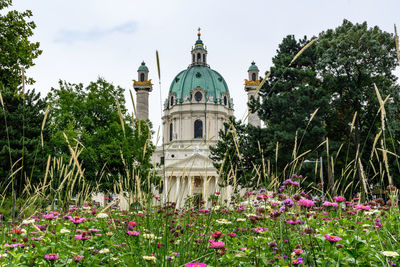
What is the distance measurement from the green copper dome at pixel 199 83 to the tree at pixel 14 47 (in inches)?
2094

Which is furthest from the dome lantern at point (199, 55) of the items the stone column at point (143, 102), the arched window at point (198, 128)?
the arched window at point (198, 128)

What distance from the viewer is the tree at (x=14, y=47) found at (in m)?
13.2

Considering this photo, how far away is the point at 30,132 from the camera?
22.3 meters

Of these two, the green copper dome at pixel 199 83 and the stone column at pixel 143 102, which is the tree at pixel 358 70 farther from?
the stone column at pixel 143 102

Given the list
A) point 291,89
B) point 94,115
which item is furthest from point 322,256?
point 94,115

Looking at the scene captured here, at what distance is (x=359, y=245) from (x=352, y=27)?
23.7 meters

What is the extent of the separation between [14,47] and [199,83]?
2217 inches

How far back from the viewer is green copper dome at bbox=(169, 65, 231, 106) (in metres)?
68.3

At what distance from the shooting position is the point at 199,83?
68.9m

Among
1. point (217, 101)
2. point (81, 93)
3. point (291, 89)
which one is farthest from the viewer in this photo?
point (217, 101)

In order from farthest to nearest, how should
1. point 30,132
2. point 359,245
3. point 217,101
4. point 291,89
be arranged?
point 217,101 → point 291,89 → point 30,132 → point 359,245

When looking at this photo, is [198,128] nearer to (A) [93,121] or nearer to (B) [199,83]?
→ (B) [199,83]

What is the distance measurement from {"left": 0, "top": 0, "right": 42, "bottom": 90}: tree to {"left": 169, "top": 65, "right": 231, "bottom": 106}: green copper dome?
5318cm

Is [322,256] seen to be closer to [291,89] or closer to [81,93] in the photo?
[291,89]
